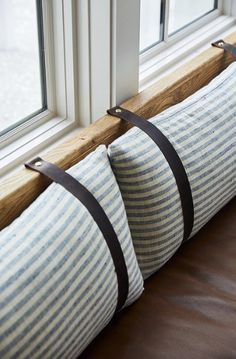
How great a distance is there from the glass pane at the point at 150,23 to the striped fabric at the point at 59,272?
25.0 inches

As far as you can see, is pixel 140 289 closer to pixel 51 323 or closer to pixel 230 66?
pixel 51 323

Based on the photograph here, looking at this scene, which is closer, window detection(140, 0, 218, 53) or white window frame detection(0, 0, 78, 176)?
white window frame detection(0, 0, 78, 176)

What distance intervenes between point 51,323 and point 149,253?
0.40 m

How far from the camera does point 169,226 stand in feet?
5.28

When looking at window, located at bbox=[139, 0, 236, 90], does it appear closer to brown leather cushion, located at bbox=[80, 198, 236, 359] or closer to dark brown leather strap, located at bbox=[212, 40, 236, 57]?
dark brown leather strap, located at bbox=[212, 40, 236, 57]

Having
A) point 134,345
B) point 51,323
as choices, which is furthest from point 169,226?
point 51,323

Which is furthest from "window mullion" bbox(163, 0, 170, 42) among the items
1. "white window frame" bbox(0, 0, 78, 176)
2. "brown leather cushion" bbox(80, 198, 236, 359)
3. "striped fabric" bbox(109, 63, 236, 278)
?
"brown leather cushion" bbox(80, 198, 236, 359)

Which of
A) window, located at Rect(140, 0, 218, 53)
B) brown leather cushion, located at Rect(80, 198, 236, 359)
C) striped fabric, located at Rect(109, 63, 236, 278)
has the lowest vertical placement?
brown leather cushion, located at Rect(80, 198, 236, 359)

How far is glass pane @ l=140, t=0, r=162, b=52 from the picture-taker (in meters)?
1.98

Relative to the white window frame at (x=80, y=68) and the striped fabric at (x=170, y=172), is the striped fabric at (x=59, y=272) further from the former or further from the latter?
the white window frame at (x=80, y=68)

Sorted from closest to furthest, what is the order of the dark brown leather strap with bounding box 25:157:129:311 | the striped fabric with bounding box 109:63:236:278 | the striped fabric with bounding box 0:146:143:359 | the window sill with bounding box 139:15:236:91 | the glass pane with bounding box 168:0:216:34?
1. the striped fabric with bounding box 0:146:143:359
2. the dark brown leather strap with bounding box 25:157:129:311
3. the striped fabric with bounding box 109:63:236:278
4. the window sill with bounding box 139:15:236:91
5. the glass pane with bounding box 168:0:216:34

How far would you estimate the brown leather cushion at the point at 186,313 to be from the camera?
1429mm

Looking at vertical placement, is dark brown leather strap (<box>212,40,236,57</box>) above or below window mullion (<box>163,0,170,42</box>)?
below

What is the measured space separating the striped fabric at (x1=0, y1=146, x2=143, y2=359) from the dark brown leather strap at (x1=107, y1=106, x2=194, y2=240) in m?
0.18
